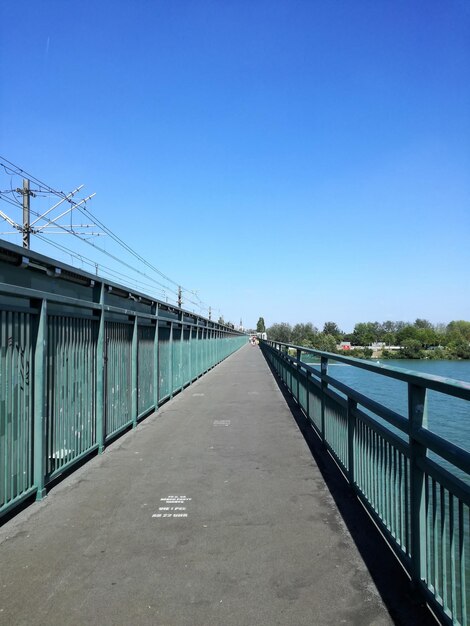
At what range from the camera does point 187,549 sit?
11.3 feet

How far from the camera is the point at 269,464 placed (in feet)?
18.9

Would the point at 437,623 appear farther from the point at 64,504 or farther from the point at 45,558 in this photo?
the point at 64,504

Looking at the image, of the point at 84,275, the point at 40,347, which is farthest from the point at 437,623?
the point at 84,275

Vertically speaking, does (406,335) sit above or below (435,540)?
above

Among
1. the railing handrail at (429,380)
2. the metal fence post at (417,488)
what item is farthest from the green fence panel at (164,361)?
the metal fence post at (417,488)

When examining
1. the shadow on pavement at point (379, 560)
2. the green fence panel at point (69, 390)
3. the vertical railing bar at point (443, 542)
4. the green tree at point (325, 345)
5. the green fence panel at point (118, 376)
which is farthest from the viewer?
the green tree at point (325, 345)

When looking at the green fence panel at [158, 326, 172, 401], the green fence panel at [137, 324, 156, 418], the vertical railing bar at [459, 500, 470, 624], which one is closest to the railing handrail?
the vertical railing bar at [459, 500, 470, 624]

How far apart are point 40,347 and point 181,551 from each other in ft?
7.49

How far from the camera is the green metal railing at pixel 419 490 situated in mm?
2312

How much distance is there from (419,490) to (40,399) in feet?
11.1

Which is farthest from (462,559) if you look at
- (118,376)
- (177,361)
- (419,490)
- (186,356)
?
(186,356)

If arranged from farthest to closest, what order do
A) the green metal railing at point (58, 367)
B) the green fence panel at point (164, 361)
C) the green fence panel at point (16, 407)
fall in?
the green fence panel at point (164, 361), the green metal railing at point (58, 367), the green fence panel at point (16, 407)

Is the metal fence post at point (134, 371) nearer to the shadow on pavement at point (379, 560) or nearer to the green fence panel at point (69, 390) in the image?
the green fence panel at point (69, 390)

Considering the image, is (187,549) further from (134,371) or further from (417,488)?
(134,371)
